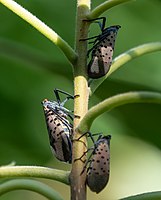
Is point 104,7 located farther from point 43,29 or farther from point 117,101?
point 117,101

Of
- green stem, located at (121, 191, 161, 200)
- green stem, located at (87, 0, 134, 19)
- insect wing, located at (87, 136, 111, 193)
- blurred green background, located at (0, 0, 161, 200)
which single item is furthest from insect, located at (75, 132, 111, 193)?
blurred green background, located at (0, 0, 161, 200)

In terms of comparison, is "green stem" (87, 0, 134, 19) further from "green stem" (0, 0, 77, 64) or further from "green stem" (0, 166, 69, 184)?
"green stem" (0, 166, 69, 184)

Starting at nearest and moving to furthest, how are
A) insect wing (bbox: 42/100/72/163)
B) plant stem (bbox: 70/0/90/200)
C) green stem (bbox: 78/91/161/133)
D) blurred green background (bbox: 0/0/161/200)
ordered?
1. green stem (bbox: 78/91/161/133)
2. plant stem (bbox: 70/0/90/200)
3. insect wing (bbox: 42/100/72/163)
4. blurred green background (bbox: 0/0/161/200)

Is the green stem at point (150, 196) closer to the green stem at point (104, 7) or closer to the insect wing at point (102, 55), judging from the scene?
the insect wing at point (102, 55)

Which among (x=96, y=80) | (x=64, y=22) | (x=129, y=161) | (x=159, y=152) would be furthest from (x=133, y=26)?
(x=96, y=80)

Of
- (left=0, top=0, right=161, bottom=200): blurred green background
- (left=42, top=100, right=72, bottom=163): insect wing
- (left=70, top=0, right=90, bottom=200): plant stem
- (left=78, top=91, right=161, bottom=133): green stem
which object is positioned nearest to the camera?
(left=78, top=91, right=161, bottom=133): green stem

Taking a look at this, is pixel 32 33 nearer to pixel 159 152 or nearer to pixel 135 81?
pixel 135 81

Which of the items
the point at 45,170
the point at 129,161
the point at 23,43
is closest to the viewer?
the point at 45,170
